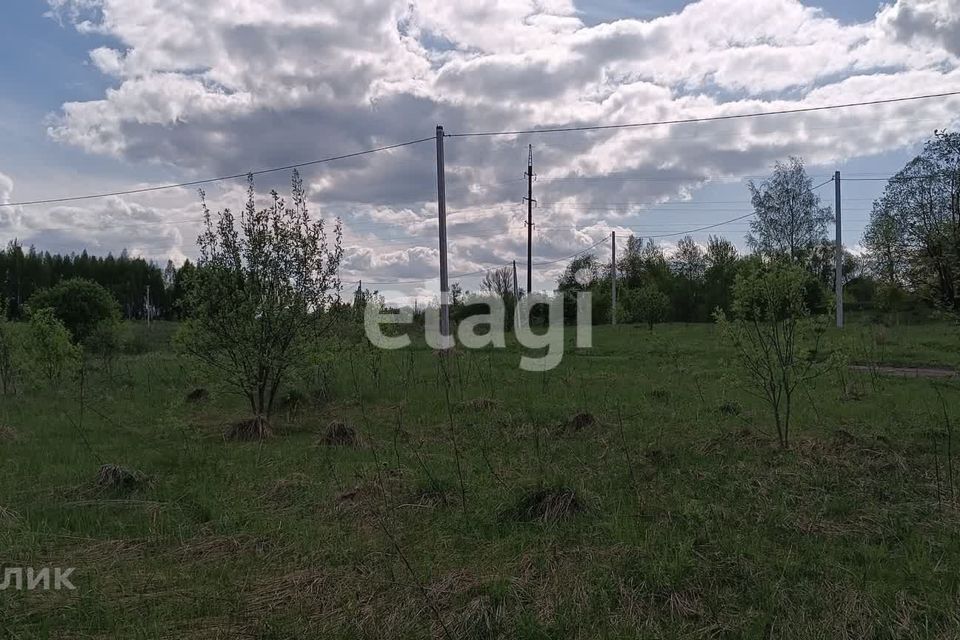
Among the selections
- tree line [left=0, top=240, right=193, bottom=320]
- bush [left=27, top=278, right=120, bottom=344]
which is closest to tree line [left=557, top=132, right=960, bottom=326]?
bush [left=27, top=278, right=120, bottom=344]

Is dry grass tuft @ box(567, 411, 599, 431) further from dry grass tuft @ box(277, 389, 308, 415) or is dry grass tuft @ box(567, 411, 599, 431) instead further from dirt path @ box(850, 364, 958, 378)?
dirt path @ box(850, 364, 958, 378)

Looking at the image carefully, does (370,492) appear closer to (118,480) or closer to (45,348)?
(118,480)

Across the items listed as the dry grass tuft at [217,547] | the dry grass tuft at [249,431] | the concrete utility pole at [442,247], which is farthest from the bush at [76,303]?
the dry grass tuft at [217,547]

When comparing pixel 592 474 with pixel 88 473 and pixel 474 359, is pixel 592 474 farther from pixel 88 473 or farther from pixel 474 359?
pixel 474 359

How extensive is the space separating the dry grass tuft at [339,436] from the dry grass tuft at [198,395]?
17.2 ft

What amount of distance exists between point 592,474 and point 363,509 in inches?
81.2

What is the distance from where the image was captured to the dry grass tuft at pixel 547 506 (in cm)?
436

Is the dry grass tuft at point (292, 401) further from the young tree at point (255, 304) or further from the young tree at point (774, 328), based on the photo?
the young tree at point (774, 328)

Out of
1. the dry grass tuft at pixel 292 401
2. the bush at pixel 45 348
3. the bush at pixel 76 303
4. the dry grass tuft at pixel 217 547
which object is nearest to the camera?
the dry grass tuft at pixel 217 547

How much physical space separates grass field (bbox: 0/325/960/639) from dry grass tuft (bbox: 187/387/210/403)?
2842 mm

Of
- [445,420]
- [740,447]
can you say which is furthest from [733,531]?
[445,420]

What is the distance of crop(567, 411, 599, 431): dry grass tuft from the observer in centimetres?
748

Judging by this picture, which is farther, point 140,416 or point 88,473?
point 140,416

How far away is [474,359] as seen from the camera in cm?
1599
